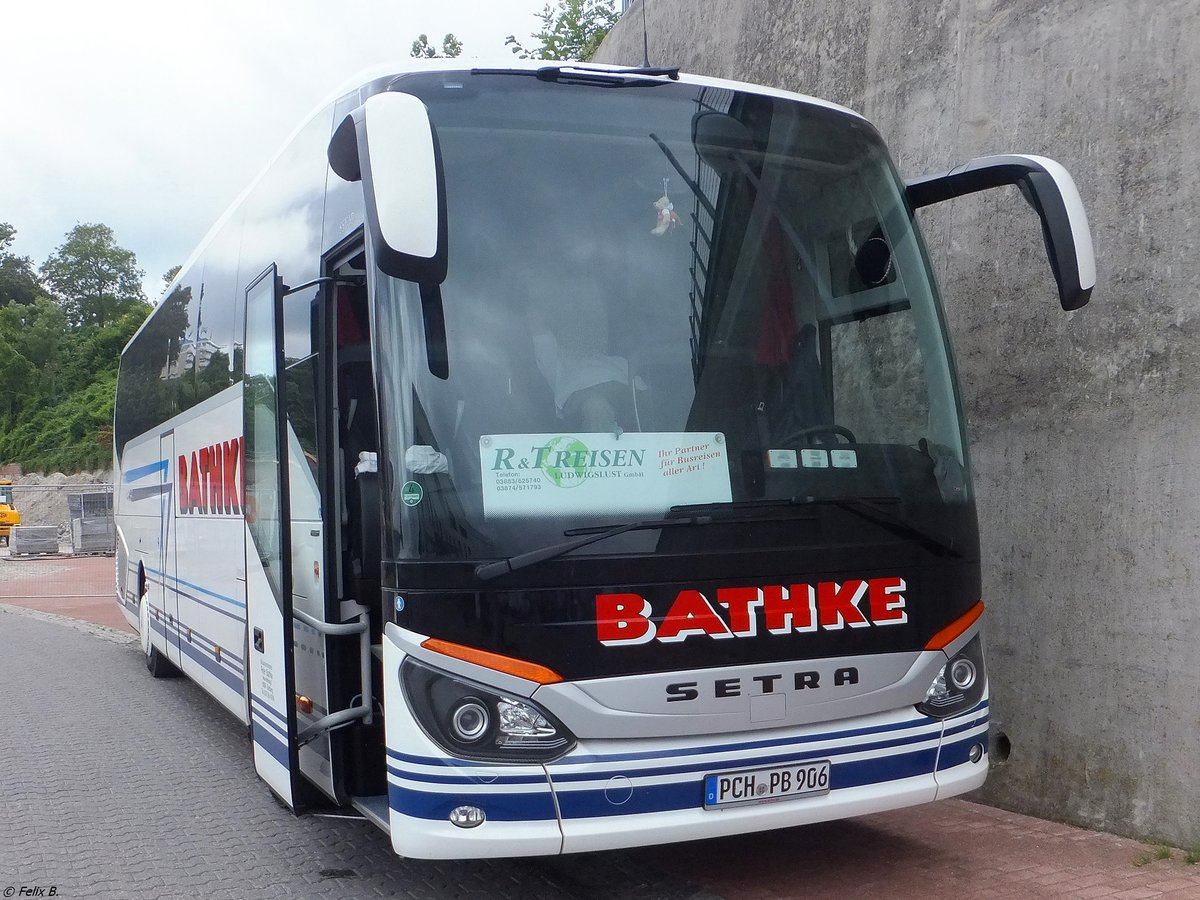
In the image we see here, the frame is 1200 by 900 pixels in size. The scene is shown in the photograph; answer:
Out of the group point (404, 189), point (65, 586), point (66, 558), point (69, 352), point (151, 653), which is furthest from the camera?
point (69, 352)

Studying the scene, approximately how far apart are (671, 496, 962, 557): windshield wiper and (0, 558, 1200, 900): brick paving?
1368mm

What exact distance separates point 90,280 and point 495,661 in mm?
102573

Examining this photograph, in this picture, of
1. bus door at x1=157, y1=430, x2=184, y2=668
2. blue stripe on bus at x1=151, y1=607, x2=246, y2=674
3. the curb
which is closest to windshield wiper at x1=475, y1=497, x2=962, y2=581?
blue stripe on bus at x1=151, y1=607, x2=246, y2=674

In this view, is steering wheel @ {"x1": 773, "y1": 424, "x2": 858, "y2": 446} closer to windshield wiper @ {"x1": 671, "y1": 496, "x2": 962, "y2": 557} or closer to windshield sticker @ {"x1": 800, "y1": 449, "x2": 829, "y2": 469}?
windshield sticker @ {"x1": 800, "y1": 449, "x2": 829, "y2": 469}

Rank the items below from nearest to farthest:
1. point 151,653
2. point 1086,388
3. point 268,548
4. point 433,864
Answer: point 433,864 → point 268,548 → point 1086,388 → point 151,653

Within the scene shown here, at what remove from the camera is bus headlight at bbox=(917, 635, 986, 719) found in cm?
436

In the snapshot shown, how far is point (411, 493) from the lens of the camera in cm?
387

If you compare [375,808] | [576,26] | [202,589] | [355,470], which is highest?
→ [576,26]

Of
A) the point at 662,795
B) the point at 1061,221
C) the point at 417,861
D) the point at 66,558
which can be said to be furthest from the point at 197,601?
the point at 66,558

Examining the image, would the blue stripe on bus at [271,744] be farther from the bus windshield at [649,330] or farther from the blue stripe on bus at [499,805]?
the bus windshield at [649,330]

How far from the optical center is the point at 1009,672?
5617 mm

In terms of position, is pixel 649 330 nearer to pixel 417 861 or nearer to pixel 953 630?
pixel 953 630

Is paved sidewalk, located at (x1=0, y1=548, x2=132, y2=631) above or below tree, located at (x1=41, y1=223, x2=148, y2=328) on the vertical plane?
below

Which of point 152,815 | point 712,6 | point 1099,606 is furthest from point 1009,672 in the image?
point 712,6
